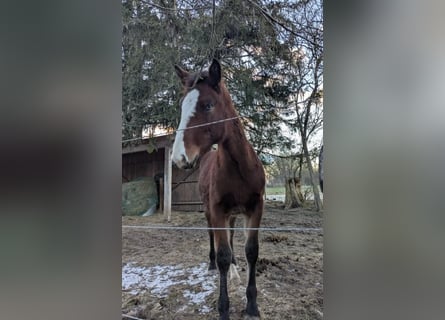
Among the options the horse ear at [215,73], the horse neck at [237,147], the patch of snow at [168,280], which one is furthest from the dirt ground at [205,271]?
the horse ear at [215,73]

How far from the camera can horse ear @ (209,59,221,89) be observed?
1339 millimetres

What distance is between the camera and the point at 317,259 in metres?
1.23

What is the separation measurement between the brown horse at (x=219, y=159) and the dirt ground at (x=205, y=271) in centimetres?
4

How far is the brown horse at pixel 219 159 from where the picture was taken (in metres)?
1.33

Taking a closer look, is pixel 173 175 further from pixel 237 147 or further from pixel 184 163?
pixel 237 147

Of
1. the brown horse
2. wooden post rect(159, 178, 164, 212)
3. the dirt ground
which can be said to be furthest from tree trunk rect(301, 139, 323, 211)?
wooden post rect(159, 178, 164, 212)

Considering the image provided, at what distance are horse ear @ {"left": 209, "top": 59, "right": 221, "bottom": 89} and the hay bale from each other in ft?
1.53

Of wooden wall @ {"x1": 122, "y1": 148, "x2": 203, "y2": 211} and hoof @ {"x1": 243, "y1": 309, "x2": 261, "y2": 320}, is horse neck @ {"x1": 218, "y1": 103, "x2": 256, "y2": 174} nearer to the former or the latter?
wooden wall @ {"x1": 122, "y1": 148, "x2": 203, "y2": 211}

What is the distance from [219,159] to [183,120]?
214mm

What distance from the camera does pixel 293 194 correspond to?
1280 mm

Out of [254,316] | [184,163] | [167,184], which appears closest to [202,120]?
[184,163]

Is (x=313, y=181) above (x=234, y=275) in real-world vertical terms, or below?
above
